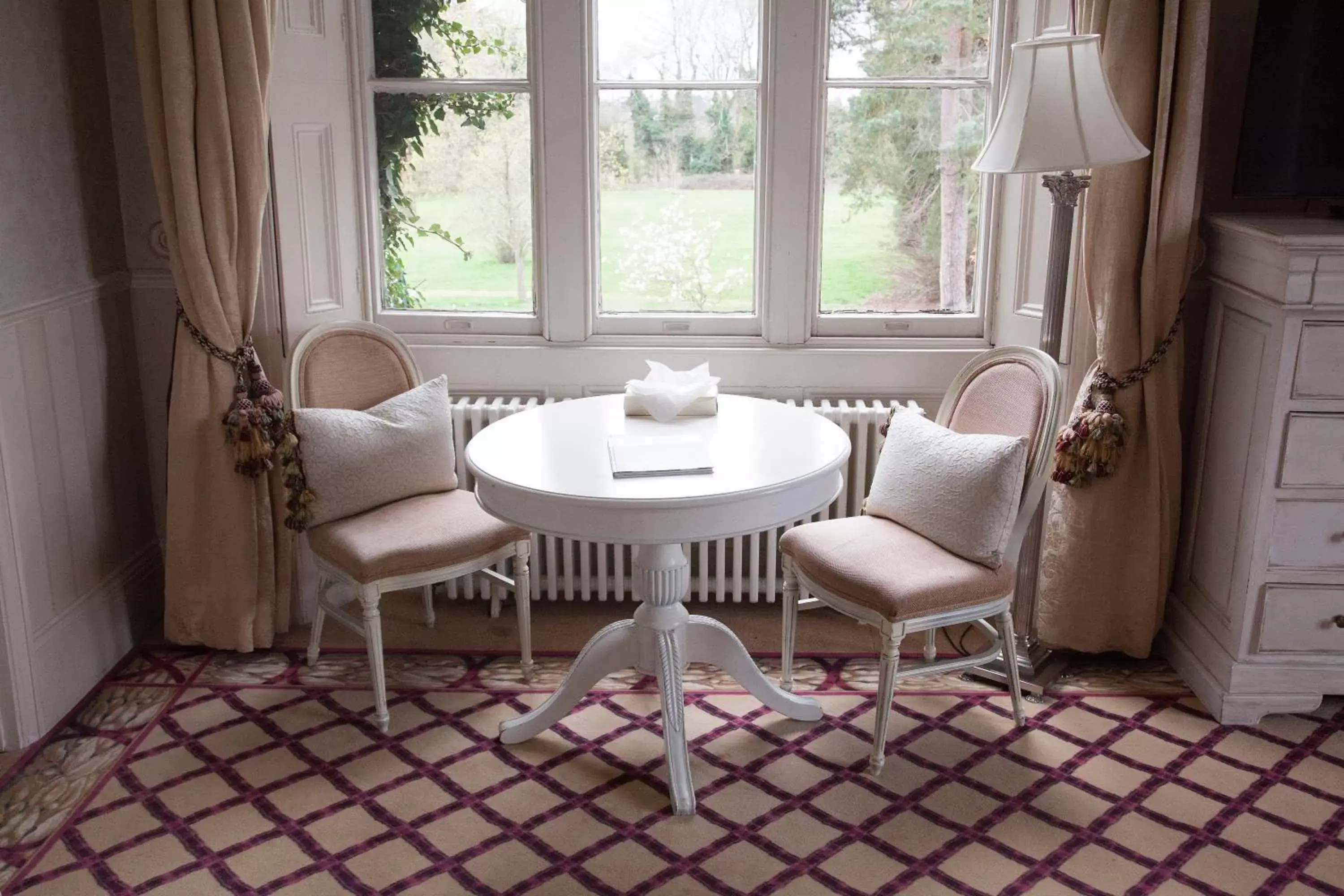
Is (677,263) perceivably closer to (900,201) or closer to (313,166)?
(900,201)

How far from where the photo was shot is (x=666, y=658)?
2.76m

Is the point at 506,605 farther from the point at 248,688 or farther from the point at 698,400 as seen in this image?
the point at 698,400

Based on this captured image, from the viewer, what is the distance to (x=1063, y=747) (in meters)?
2.89

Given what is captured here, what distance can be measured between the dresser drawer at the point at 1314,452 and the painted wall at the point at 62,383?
3.01 metres

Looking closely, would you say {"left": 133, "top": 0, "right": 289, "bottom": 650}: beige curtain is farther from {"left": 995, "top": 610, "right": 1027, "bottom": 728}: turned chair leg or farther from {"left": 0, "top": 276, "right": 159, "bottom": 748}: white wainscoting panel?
{"left": 995, "top": 610, "right": 1027, "bottom": 728}: turned chair leg

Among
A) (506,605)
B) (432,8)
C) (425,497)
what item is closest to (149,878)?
(425,497)

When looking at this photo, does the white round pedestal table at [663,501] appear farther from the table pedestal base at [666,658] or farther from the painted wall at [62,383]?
the painted wall at [62,383]

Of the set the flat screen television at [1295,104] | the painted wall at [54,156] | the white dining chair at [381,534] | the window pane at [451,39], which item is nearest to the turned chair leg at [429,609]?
the white dining chair at [381,534]

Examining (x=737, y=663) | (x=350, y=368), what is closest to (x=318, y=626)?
(x=350, y=368)

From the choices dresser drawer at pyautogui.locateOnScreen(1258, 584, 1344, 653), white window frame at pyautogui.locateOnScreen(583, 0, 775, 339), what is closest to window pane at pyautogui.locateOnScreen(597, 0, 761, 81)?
white window frame at pyautogui.locateOnScreen(583, 0, 775, 339)

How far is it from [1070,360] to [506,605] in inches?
70.2

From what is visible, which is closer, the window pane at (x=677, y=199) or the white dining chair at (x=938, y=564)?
Result: the white dining chair at (x=938, y=564)

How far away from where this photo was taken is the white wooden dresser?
274cm

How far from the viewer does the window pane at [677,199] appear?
351cm
